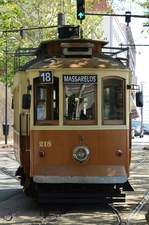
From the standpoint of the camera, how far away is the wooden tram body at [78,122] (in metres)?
13.3

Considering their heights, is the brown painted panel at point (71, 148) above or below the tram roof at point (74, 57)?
below

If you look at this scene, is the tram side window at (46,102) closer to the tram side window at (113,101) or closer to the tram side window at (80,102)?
the tram side window at (80,102)

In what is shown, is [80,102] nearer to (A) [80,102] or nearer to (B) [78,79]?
(A) [80,102]

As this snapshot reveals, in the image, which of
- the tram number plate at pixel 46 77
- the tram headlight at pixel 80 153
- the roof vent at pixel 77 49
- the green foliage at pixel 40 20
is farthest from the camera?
the green foliage at pixel 40 20

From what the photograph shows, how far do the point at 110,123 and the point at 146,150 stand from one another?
1080 inches

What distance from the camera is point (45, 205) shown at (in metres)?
14.4

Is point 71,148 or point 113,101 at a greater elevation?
point 113,101

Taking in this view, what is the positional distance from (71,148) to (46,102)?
1.14m

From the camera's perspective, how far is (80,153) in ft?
43.7

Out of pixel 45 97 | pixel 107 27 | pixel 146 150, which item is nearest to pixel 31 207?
pixel 45 97

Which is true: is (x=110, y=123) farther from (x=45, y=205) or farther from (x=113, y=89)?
(x=45, y=205)

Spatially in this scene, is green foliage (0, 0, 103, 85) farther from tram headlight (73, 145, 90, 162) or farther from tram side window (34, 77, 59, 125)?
tram headlight (73, 145, 90, 162)

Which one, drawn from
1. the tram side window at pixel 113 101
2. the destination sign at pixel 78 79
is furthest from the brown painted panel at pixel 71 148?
the destination sign at pixel 78 79

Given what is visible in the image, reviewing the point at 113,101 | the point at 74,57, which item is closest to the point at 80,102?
the point at 113,101
